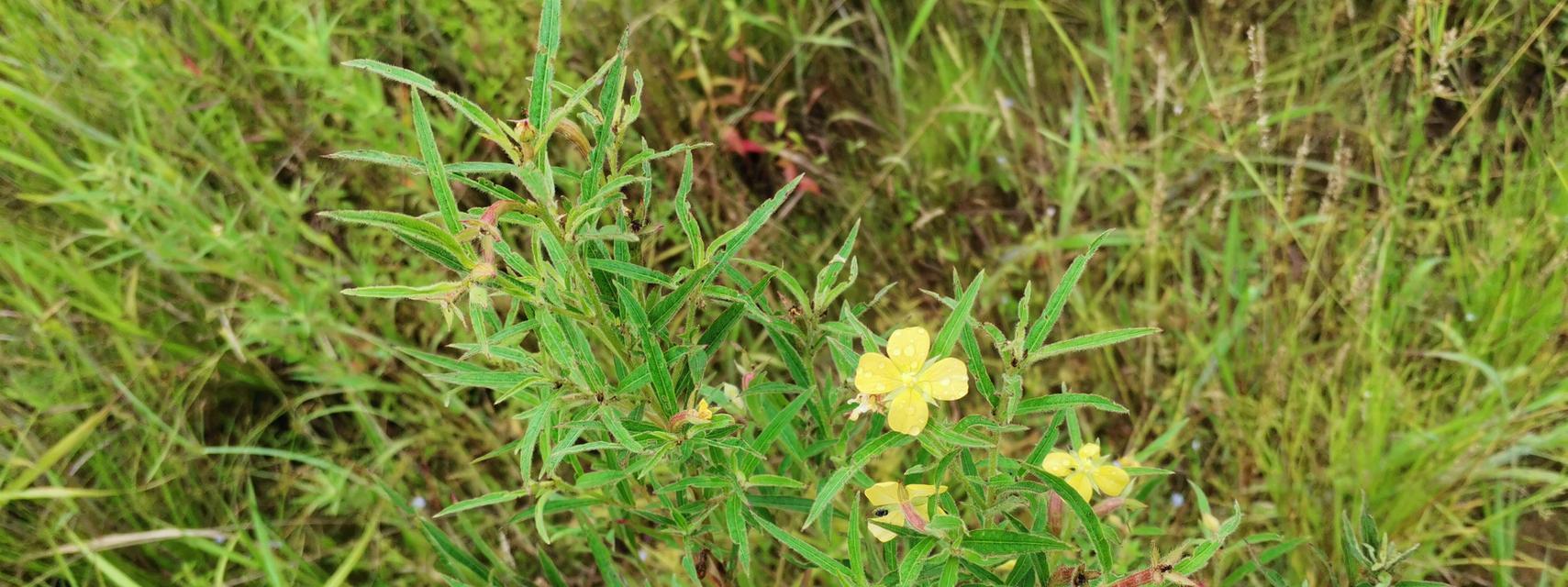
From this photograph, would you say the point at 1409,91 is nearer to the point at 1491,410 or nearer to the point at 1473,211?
the point at 1473,211

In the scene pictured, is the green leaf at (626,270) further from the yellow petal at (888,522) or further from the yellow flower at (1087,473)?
the yellow flower at (1087,473)

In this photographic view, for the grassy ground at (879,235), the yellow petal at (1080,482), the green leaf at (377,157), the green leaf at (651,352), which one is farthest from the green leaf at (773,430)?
the grassy ground at (879,235)

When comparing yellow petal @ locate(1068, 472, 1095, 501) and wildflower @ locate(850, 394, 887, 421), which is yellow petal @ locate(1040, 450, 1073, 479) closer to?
yellow petal @ locate(1068, 472, 1095, 501)

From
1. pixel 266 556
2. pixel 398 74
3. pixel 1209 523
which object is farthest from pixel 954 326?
pixel 266 556

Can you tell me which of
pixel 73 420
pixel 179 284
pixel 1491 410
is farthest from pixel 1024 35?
pixel 73 420

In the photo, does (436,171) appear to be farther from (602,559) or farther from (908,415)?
(602,559)

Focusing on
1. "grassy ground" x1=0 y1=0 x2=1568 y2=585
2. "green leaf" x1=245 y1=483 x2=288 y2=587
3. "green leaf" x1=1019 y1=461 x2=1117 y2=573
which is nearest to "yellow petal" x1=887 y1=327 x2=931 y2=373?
"green leaf" x1=1019 y1=461 x2=1117 y2=573

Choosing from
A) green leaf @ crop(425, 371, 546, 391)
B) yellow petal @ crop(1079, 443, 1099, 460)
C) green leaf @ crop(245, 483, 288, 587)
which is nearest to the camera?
green leaf @ crop(425, 371, 546, 391)
